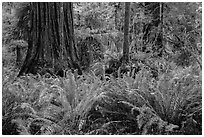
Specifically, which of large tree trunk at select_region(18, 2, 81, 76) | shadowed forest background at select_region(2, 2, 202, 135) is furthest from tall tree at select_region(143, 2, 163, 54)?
large tree trunk at select_region(18, 2, 81, 76)

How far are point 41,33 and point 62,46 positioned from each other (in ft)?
1.48

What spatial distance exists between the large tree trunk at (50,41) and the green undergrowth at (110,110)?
1.57m

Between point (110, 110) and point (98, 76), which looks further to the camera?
point (98, 76)

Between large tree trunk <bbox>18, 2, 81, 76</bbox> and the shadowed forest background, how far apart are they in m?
0.02

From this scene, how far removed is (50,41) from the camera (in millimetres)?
5621

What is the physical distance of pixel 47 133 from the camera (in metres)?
3.19

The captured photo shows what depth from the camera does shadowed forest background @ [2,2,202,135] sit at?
3486 millimetres

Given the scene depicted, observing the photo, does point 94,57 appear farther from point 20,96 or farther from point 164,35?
point 20,96

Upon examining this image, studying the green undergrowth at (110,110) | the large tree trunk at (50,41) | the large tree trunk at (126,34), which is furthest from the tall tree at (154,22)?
the green undergrowth at (110,110)

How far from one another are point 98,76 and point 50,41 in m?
1.09

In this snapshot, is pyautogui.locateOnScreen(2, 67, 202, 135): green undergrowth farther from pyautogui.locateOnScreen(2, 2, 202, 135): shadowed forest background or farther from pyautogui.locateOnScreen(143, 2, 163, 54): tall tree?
pyautogui.locateOnScreen(143, 2, 163, 54): tall tree

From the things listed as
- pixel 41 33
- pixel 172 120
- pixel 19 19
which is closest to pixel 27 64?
pixel 41 33

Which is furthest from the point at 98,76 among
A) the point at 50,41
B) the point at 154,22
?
the point at 154,22

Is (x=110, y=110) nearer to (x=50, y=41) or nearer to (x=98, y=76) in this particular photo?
(x=98, y=76)
